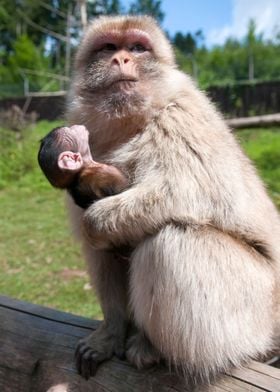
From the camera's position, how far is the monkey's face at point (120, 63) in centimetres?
288

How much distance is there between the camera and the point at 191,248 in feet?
8.35

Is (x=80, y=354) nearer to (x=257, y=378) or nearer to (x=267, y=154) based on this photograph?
(x=257, y=378)

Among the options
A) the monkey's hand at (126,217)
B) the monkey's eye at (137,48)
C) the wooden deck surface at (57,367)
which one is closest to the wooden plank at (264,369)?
the wooden deck surface at (57,367)

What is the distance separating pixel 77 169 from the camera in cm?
276

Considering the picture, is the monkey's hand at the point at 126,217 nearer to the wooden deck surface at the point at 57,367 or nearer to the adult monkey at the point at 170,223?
the adult monkey at the point at 170,223

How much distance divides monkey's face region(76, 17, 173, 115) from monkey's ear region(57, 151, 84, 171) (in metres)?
0.32

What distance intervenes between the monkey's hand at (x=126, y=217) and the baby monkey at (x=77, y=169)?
9cm

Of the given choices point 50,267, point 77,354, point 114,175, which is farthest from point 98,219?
point 50,267

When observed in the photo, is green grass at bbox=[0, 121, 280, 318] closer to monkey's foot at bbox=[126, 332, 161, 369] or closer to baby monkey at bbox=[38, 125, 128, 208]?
baby monkey at bbox=[38, 125, 128, 208]

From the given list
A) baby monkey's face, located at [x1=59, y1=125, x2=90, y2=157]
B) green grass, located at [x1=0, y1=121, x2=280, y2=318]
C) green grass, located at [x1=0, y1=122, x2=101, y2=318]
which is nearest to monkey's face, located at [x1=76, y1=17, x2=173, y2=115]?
baby monkey's face, located at [x1=59, y1=125, x2=90, y2=157]

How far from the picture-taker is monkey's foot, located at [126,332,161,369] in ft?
8.73

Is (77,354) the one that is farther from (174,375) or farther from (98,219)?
(98,219)

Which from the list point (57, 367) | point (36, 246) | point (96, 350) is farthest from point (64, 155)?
point (36, 246)

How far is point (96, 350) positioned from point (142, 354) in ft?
0.84
